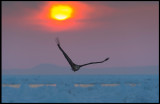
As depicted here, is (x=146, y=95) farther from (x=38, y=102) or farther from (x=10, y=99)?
(x=10, y=99)

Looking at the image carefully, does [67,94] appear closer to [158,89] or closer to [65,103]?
[65,103]

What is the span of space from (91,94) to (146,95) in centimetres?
908

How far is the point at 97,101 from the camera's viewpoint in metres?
57.3

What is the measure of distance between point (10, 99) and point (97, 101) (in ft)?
46.5

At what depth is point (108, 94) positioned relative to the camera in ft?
208

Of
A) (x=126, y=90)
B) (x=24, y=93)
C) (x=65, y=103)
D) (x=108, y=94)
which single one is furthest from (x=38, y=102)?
(x=126, y=90)

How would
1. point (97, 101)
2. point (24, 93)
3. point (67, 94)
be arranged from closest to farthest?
point (97, 101) < point (67, 94) < point (24, 93)

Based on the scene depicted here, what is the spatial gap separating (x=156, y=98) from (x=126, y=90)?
7.96 metres

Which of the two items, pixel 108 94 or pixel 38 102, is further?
pixel 108 94

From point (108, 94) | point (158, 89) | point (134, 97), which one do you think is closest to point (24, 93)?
point (108, 94)

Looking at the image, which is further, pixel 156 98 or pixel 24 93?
pixel 24 93

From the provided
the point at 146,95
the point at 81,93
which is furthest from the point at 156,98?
the point at 81,93

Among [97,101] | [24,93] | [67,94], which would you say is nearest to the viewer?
[97,101]

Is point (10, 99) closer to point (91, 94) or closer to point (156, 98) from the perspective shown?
point (91, 94)
